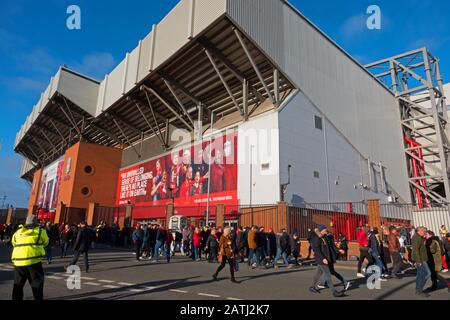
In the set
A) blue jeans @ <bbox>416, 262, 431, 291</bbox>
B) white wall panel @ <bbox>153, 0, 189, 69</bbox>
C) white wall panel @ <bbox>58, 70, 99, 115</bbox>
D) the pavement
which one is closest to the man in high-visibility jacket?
the pavement

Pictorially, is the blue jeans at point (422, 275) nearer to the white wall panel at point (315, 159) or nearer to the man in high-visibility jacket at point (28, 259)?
the man in high-visibility jacket at point (28, 259)

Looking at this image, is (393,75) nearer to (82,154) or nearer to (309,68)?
(309,68)

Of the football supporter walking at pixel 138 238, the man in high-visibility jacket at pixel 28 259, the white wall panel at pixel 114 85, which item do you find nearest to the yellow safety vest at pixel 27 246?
the man in high-visibility jacket at pixel 28 259

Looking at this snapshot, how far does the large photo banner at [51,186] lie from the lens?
40.5 m

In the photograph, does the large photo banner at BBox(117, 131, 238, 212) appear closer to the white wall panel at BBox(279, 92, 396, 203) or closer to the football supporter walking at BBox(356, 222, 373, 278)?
the white wall panel at BBox(279, 92, 396, 203)

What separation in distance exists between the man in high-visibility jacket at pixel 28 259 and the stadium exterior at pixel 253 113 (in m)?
16.4

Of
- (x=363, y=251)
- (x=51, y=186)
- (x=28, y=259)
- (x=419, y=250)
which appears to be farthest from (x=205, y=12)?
(x=51, y=186)

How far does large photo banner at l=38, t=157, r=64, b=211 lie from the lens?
4055cm

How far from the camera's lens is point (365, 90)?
99.0 ft

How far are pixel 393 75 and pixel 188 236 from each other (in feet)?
98.3

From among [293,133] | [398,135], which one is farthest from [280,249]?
[398,135]

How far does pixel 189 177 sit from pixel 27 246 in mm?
22892

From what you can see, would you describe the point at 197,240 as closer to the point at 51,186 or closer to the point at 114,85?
the point at 114,85

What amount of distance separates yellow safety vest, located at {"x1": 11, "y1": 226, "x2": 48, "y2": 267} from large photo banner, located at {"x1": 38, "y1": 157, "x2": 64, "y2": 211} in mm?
38743
